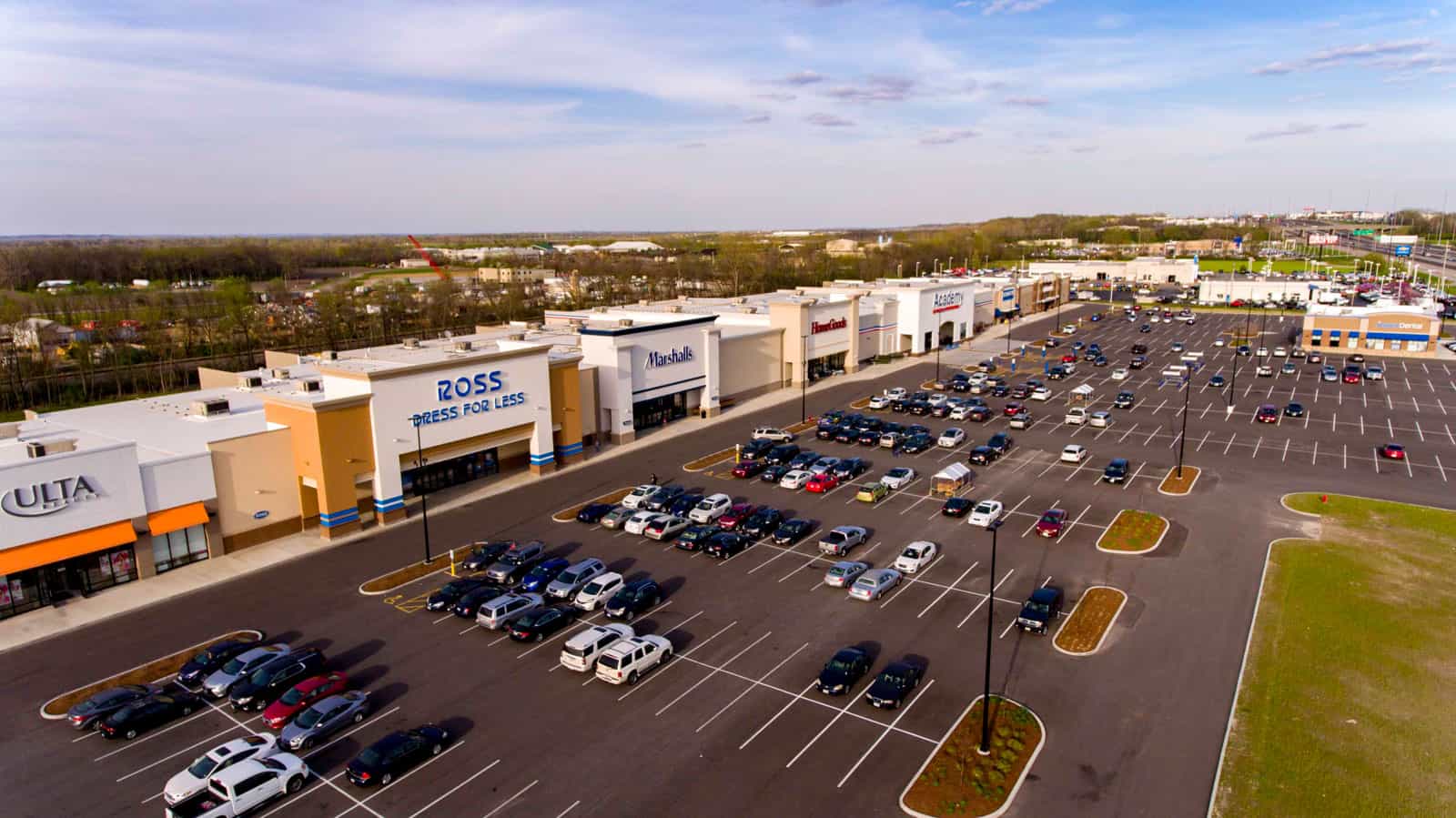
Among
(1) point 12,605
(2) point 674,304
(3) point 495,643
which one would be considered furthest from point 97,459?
(2) point 674,304

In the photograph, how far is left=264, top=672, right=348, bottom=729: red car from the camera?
22.4m

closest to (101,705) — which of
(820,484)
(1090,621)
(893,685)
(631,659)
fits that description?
(631,659)

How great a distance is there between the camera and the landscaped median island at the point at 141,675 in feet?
77.4

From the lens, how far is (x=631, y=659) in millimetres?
24703

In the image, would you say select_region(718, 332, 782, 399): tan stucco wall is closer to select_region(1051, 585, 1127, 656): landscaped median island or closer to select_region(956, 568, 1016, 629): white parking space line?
select_region(956, 568, 1016, 629): white parking space line

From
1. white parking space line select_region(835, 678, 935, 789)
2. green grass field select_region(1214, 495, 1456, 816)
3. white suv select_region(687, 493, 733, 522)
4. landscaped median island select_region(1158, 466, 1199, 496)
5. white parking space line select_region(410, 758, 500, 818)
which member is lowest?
green grass field select_region(1214, 495, 1456, 816)

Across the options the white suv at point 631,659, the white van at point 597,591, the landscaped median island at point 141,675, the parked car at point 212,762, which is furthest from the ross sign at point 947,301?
the parked car at point 212,762

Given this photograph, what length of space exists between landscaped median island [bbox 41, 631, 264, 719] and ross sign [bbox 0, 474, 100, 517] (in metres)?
8.37

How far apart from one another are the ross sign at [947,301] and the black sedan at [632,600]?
63.7 meters

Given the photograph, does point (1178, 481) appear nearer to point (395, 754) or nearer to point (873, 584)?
point (873, 584)

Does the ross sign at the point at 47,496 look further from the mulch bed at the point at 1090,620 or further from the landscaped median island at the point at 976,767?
the mulch bed at the point at 1090,620

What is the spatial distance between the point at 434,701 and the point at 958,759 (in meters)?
15.0

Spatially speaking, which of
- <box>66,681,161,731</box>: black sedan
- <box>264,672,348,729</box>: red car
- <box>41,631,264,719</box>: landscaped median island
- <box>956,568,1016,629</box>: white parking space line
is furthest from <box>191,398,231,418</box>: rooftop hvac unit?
<box>956,568,1016,629</box>: white parking space line

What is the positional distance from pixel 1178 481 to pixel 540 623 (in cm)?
3514
